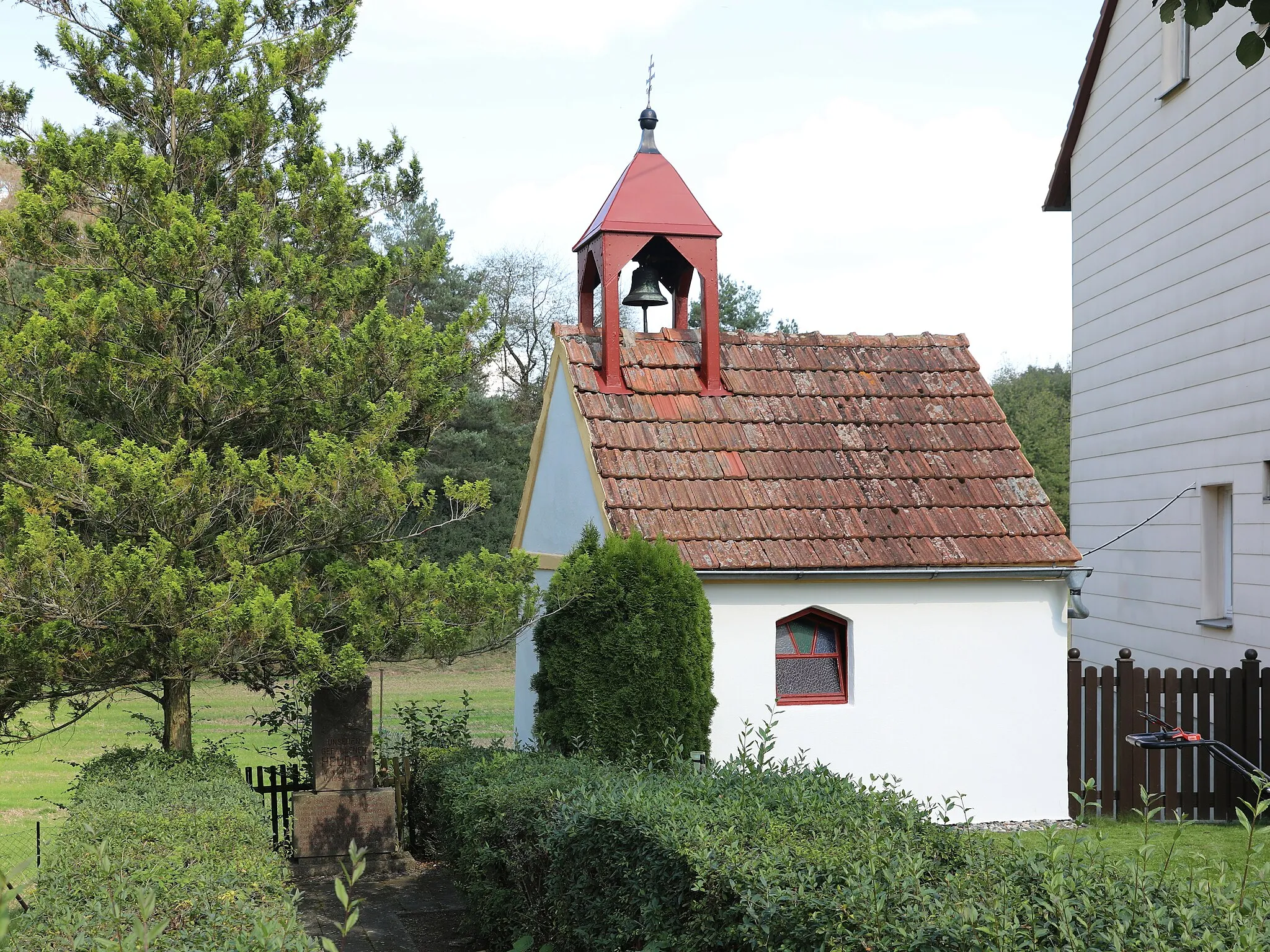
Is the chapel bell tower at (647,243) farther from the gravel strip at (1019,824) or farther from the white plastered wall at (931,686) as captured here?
the gravel strip at (1019,824)

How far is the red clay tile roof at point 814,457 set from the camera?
434 inches

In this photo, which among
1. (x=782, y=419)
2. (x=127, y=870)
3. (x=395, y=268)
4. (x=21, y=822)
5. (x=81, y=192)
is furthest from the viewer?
(x=21, y=822)

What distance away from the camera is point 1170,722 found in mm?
11266

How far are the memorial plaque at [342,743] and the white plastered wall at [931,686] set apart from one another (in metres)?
3.50

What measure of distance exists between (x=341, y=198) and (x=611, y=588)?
13.4 feet

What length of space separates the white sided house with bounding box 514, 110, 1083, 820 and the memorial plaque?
1.76 metres

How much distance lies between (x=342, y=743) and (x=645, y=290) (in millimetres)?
5898

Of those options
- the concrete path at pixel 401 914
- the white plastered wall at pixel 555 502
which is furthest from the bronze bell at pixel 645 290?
the concrete path at pixel 401 914

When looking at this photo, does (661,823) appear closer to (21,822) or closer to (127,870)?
(127,870)

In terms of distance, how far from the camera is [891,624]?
11.2 metres

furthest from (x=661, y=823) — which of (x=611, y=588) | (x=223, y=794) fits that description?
(x=611, y=588)

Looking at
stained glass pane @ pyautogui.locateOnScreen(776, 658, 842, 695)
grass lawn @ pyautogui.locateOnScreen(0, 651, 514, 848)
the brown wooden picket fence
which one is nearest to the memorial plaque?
grass lawn @ pyautogui.locateOnScreen(0, 651, 514, 848)

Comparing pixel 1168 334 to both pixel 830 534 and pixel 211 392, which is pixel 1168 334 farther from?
pixel 211 392

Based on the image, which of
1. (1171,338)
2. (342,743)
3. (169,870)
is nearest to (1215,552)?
(1171,338)
